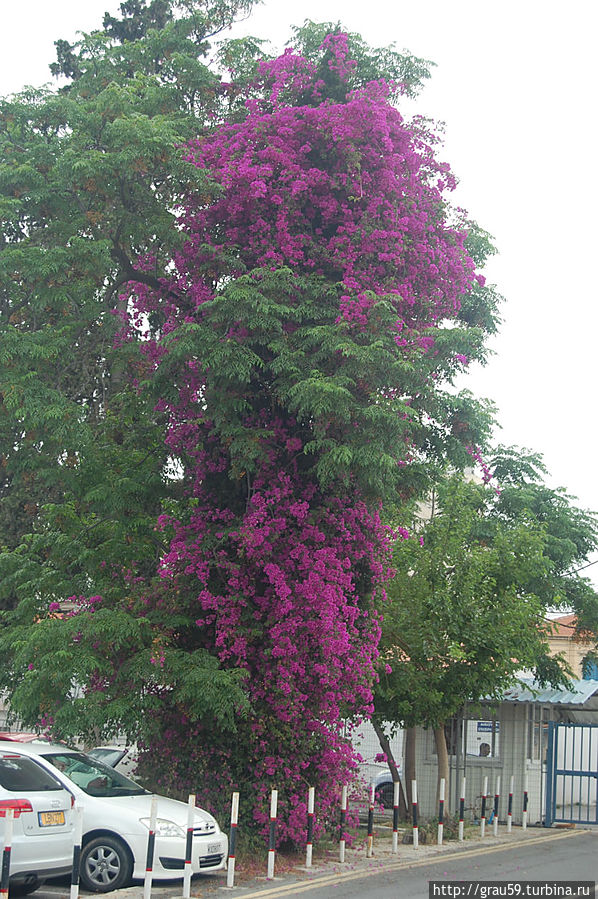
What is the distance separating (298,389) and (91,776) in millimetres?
5475

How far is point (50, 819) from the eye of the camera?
9859 millimetres

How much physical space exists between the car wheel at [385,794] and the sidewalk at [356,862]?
331cm

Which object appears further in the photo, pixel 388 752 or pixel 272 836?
pixel 388 752

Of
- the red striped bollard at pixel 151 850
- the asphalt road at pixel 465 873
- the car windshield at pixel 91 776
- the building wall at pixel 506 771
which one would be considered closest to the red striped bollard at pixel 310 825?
the asphalt road at pixel 465 873

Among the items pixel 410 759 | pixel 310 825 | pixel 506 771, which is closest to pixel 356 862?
pixel 310 825

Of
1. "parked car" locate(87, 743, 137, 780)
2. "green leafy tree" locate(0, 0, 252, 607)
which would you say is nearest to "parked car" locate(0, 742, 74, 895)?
"green leafy tree" locate(0, 0, 252, 607)

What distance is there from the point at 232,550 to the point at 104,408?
12.9 ft

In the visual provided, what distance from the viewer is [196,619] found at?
14.5 meters

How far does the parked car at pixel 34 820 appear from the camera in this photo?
9.50 meters

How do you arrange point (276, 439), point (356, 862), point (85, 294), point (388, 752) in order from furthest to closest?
point (388, 752), point (85, 294), point (276, 439), point (356, 862)

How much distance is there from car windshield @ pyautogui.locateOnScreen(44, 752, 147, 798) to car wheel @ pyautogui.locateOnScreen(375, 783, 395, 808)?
1237 cm

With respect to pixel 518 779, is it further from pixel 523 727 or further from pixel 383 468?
pixel 383 468

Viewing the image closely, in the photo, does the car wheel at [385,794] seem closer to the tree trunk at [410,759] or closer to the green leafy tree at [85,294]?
the tree trunk at [410,759]

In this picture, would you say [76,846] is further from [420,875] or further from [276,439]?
[276,439]
